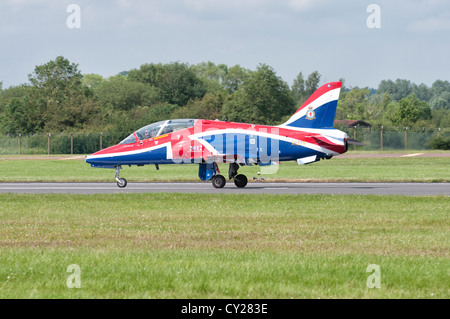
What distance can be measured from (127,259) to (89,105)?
81478 millimetres

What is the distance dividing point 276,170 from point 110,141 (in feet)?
96.1

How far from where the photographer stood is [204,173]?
26828mm

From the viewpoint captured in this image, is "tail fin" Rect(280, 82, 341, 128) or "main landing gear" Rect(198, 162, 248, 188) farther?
"main landing gear" Rect(198, 162, 248, 188)

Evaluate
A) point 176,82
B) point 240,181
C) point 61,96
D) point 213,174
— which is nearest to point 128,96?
point 176,82

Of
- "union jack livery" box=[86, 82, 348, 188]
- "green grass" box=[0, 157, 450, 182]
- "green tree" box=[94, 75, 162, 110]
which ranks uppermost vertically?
"green tree" box=[94, 75, 162, 110]

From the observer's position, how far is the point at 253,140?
1017 inches

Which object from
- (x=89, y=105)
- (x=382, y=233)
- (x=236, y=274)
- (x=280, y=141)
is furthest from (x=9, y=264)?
(x=89, y=105)

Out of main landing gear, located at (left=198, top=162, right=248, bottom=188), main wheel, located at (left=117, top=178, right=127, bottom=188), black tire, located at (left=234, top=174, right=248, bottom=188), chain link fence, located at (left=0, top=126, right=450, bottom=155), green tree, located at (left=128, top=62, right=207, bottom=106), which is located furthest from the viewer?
green tree, located at (left=128, top=62, right=207, bottom=106)

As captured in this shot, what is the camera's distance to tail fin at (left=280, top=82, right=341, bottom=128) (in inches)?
1025

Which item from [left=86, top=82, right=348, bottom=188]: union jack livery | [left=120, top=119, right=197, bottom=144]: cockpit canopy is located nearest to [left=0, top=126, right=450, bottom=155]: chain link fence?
[left=120, top=119, right=197, bottom=144]: cockpit canopy

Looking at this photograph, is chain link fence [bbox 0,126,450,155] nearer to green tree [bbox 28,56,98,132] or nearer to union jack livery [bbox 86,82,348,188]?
green tree [bbox 28,56,98,132]

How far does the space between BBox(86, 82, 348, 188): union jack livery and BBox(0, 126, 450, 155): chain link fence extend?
38.2 meters

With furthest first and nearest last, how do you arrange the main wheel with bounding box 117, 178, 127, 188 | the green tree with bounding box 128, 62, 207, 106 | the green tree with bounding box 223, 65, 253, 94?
the green tree with bounding box 223, 65, 253, 94
the green tree with bounding box 128, 62, 207, 106
the main wheel with bounding box 117, 178, 127, 188
